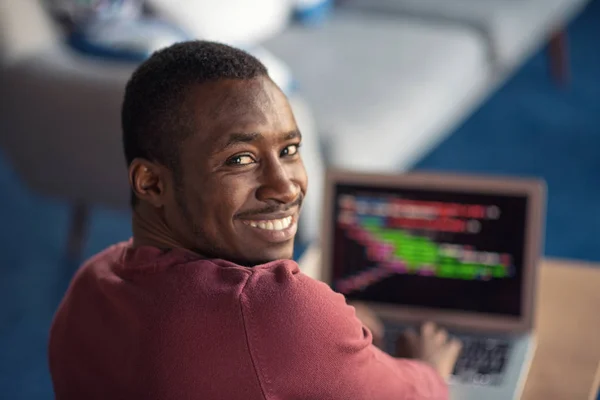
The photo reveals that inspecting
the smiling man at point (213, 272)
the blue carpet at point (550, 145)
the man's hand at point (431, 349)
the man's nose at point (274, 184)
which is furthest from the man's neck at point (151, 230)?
the blue carpet at point (550, 145)

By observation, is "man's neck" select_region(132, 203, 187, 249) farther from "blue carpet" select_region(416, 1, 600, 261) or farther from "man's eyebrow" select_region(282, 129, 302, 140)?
"blue carpet" select_region(416, 1, 600, 261)

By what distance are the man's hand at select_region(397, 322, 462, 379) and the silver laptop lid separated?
0.12 metres

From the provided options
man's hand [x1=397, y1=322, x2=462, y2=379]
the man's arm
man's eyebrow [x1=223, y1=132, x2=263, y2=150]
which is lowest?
man's hand [x1=397, y1=322, x2=462, y2=379]

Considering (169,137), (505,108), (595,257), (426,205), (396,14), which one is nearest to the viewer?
(169,137)

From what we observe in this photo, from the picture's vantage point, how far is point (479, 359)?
4.86 feet

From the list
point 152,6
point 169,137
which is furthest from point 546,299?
point 152,6

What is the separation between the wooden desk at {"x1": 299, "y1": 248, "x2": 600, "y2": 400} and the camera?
54.2 inches

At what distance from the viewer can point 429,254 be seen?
1565 mm

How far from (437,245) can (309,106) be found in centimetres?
129

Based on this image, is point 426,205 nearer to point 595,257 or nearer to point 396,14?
point 595,257

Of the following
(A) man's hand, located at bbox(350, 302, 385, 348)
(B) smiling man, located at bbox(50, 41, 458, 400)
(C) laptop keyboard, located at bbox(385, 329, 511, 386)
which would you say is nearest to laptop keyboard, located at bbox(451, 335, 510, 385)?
(C) laptop keyboard, located at bbox(385, 329, 511, 386)

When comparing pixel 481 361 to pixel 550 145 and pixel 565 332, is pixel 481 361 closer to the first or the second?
pixel 565 332

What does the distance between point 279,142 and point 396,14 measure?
106 inches

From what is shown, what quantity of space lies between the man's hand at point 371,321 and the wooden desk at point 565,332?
0.13 metres
